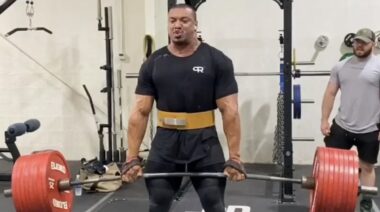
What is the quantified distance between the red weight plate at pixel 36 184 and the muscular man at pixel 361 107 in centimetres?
202

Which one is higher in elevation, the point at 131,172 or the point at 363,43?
the point at 363,43

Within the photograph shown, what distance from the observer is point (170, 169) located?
2.71 meters

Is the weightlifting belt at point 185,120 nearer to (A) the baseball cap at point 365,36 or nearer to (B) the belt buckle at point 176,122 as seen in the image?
(B) the belt buckle at point 176,122

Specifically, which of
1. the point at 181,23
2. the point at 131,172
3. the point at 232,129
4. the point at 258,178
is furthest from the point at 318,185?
the point at 181,23

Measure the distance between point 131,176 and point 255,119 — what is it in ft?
10.7

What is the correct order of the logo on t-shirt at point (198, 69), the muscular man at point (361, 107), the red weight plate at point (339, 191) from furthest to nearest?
the muscular man at point (361, 107)
the logo on t-shirt at point (198, 69)
the red weight plate at point (339, 191)

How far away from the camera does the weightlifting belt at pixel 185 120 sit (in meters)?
2.66

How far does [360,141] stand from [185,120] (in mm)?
1563

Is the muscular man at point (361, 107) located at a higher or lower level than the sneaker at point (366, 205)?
higher

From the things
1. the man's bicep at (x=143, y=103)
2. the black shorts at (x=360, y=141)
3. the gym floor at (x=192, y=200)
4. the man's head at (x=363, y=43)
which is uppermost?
the man's head at (x=363, y=43)

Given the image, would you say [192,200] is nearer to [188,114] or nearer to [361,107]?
[361,107]

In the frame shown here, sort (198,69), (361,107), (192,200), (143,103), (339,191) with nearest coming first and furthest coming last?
(339,191), (198,69), (143,103), (361,107), (192,200)

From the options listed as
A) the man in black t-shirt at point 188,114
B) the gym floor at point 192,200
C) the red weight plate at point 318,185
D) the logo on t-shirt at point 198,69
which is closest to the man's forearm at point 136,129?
the man in black t-shirt at point 188,114

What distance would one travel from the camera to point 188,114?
2.66m
